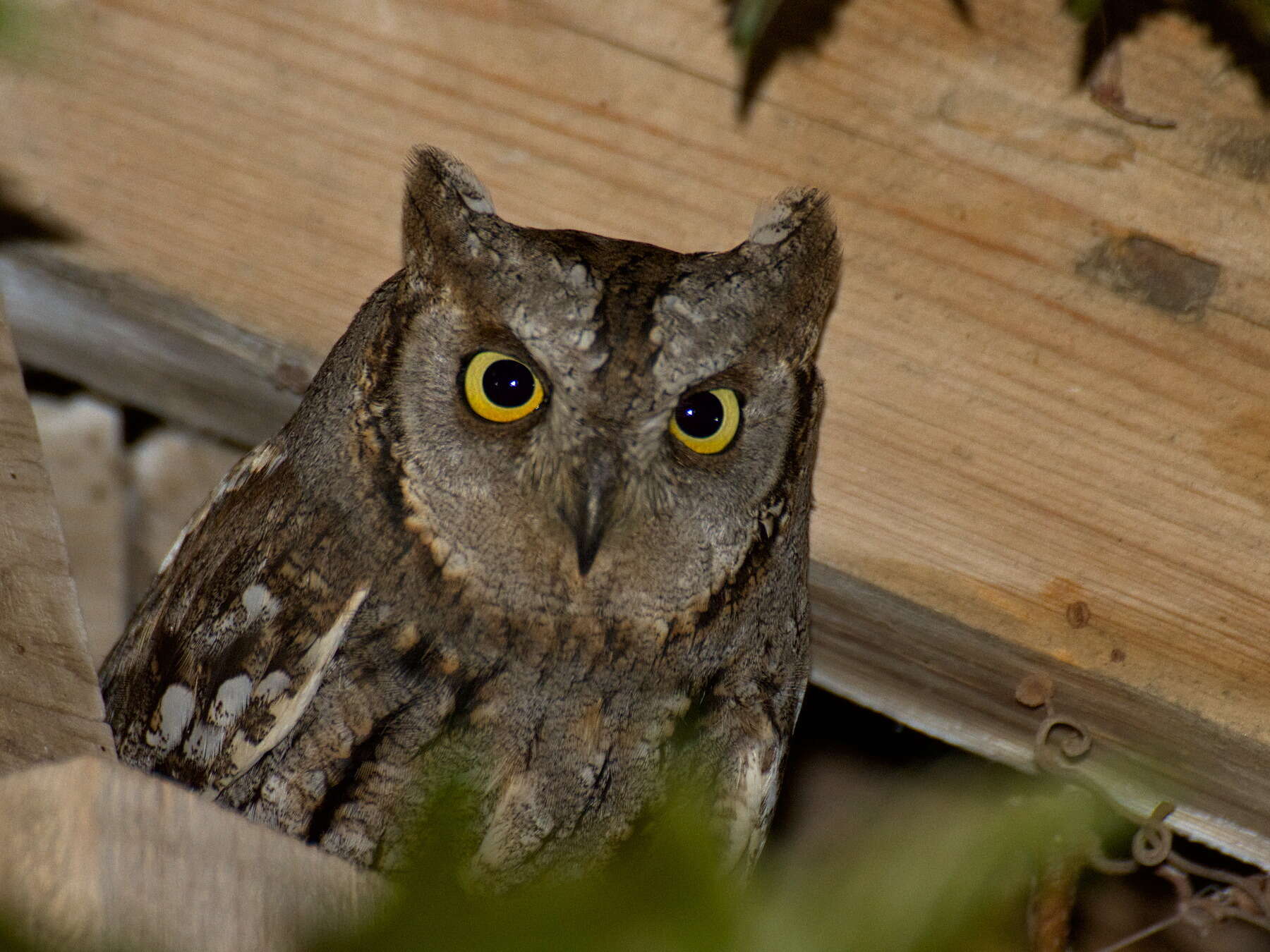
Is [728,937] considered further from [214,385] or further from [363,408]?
[214,385]

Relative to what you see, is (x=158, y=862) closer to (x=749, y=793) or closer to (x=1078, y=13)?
(x=749, y=793)

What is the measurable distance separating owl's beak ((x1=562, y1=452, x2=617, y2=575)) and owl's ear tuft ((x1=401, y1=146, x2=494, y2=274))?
34 centimetres

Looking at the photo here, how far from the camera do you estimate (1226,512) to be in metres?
1.69

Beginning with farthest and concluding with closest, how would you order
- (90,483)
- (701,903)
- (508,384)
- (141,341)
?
1. (90,483)
2. (141,341)
3. (508,384)
4. (701,903)

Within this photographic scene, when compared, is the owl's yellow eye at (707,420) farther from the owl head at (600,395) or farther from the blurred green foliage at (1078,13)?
the blurred green foliage at (1078,13)

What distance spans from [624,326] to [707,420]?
→ 214 millimetres

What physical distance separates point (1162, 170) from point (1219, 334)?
0.83 feet

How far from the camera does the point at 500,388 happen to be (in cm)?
152

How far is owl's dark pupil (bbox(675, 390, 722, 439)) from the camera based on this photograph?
1.54 m

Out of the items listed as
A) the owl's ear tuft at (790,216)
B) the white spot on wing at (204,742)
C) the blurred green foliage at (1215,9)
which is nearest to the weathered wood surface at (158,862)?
the white spot on wing at (204,742)

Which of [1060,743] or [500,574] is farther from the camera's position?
[1060,743]

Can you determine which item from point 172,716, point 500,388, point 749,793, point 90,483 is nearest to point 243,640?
point 172,716

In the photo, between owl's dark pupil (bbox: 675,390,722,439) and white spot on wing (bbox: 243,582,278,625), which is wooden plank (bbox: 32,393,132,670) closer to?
white spot on wing (bbox: 243,582,278,625)

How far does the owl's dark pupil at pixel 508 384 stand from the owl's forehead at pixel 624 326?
6 centimetres
